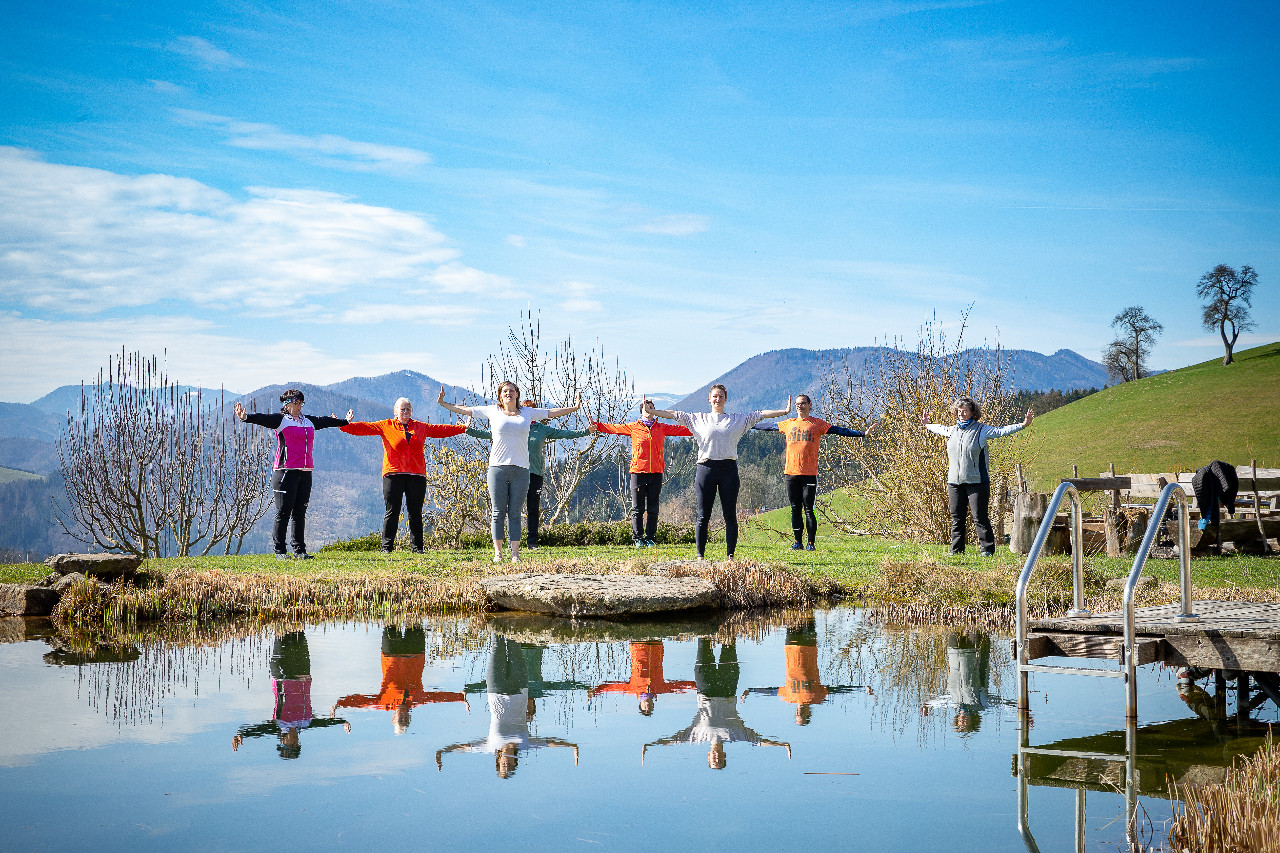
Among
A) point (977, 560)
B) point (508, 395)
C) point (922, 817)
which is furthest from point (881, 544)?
point (922, 817)

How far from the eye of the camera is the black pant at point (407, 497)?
567 inches

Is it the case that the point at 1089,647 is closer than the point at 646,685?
Yes

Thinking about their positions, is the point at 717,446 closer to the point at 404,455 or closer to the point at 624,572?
the point at 624,572

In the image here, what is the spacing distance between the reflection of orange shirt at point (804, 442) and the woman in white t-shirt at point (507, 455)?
356 cm

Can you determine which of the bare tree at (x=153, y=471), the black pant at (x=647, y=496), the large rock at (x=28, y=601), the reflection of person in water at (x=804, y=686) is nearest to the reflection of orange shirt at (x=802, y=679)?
the reflection of person in water at (x=804, y=686)

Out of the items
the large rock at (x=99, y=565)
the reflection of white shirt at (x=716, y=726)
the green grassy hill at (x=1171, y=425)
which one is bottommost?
the reflection of white shirt at (x=716, y=726)

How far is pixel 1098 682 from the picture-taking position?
25.7 ft

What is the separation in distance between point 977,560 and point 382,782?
9.54 metres

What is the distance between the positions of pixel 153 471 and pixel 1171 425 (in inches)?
1663

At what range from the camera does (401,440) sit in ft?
46.8

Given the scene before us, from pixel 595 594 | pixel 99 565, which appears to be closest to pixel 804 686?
pixel 595 594

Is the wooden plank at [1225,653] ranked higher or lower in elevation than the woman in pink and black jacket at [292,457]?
lower

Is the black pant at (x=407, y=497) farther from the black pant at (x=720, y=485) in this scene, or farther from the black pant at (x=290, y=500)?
the black pant at (x=720, y=485)

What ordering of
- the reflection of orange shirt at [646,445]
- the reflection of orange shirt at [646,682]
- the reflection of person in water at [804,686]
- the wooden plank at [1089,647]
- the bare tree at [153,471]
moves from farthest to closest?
the bare tree at [153,471], the reflection of orange shirt at [646,445], the reflection of orange shirt at [646,682], the reflection of person in water at [804,686], the wooden plank at [1089,647]
